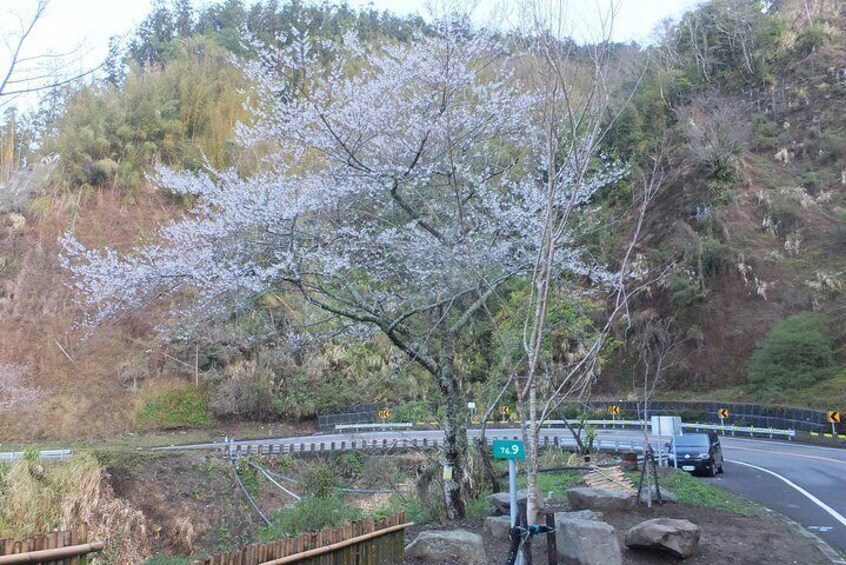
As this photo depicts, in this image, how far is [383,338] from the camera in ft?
100

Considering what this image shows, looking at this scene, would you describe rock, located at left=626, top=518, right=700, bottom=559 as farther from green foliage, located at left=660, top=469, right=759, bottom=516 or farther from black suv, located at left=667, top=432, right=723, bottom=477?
black suv, located at left=667, top=432, right=723, bottom=477

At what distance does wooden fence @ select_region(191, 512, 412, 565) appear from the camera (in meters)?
4.92

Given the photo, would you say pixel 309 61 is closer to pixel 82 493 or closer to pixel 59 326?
pixel 82 493

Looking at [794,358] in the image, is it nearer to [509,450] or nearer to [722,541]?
[722,541]

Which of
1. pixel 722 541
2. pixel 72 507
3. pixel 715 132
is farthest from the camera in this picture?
pixel 715 132

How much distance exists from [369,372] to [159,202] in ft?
59.8

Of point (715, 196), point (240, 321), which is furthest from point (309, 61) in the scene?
point (715, 196)

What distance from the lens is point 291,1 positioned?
134 ft

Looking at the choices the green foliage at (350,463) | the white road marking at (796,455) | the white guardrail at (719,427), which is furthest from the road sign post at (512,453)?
the white guardrail at (719,427)

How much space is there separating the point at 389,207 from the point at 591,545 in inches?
260

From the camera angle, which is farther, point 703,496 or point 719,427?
point 719,427

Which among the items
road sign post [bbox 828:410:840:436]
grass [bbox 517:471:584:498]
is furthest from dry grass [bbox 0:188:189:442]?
road sign post [bbox 828:410:840:436]

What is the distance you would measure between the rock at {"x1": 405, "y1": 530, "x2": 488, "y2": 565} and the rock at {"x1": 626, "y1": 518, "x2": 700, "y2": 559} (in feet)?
5.92

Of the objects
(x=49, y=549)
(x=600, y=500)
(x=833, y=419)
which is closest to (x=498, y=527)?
(x=600, y=500)
